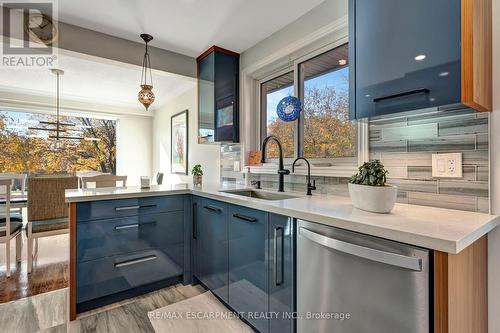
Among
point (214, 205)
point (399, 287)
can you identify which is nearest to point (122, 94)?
point (214, 205)

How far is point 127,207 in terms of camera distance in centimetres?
190

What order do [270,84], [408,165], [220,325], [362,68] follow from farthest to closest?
[270,84]
[220,325]
[408,165]
[362,68]

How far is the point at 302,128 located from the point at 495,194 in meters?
1.33

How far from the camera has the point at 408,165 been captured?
1.40m

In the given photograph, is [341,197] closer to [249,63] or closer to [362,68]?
[362,68]

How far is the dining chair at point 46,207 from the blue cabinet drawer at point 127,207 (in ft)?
3.97

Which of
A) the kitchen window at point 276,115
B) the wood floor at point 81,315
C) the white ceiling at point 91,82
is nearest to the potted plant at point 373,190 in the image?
the kitchen window at point 276,115

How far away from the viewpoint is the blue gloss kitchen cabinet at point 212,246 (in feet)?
5.88

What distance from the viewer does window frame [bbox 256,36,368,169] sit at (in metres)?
1.60

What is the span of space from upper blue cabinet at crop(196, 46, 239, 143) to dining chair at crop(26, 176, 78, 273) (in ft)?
5.42

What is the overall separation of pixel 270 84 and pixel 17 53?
2.94 m

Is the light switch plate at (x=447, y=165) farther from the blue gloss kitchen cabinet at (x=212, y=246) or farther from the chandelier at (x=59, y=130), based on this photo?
the chandelier at (x=59, y=130)

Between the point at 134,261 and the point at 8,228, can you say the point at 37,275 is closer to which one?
the point at 8,228

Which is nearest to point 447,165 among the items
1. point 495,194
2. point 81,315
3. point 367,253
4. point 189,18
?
point 495,194
